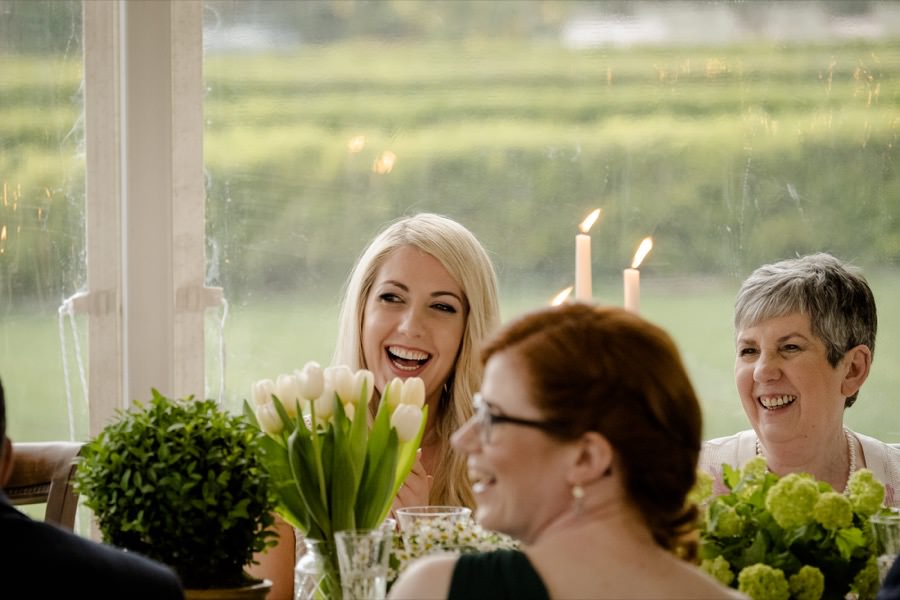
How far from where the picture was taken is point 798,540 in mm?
1783

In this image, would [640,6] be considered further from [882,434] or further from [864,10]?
[882,434]

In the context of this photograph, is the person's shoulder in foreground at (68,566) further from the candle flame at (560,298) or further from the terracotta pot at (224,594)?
the candle flame at (560,298)

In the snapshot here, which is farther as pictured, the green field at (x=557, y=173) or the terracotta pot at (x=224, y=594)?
the green field at (x=557, y=173)

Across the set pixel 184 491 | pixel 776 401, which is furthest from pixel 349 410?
pixel 776 401

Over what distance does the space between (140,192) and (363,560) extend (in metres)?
2.13

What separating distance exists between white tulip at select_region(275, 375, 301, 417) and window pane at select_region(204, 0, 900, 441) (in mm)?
1838

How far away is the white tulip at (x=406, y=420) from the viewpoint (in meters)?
1.90

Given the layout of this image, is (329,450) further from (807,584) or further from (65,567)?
(807,584)

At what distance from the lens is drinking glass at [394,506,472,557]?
1818mm

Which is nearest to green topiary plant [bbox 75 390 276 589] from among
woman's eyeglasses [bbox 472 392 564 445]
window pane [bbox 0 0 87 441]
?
woman's eyeglasses [bbox 472 392 564 445]

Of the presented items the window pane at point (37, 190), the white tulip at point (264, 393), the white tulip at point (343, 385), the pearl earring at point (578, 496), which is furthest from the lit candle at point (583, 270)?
the window pane at point (37, 190)

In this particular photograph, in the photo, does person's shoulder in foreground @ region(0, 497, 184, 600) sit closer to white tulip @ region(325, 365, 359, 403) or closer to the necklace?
white tulip @ region(325, 365, 359, 403)

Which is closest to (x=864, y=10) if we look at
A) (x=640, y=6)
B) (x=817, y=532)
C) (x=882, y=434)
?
(x=640, y=6)

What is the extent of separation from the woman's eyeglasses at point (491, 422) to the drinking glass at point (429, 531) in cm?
33
